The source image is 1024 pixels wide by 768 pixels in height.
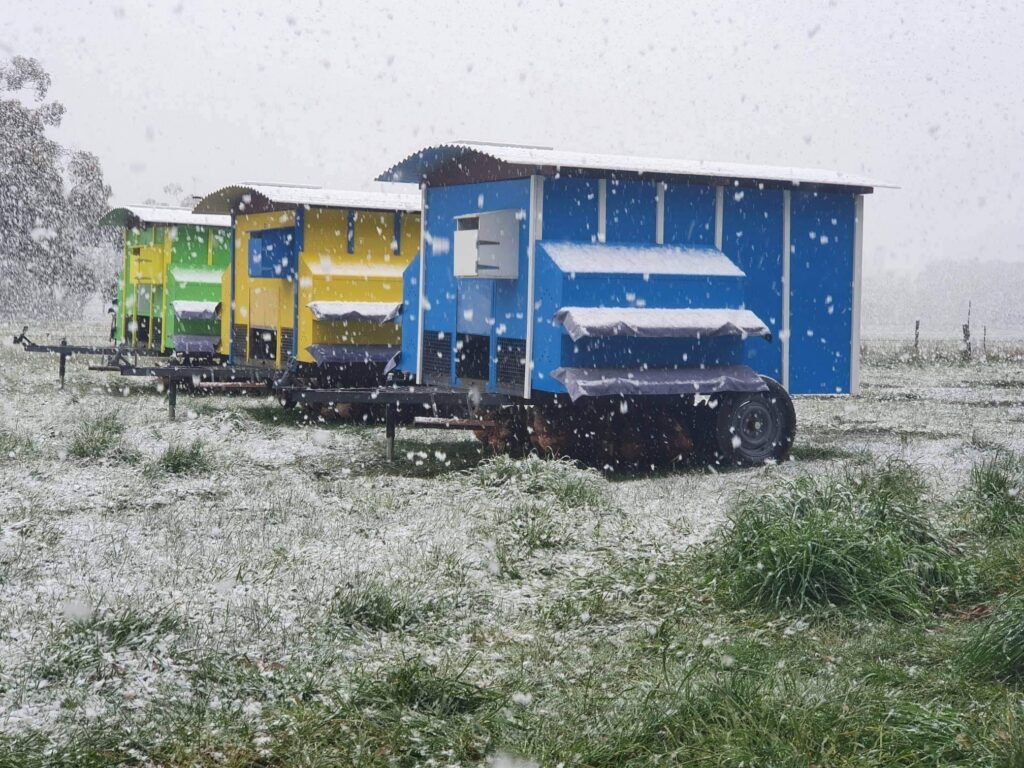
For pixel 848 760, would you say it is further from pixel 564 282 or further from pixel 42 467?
pixel 42 467

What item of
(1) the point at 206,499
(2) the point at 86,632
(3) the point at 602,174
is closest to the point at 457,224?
(3) the point at 602,174

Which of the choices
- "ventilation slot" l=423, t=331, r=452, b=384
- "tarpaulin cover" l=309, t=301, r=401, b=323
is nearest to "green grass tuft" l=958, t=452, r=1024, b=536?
"ventilation slot" l=423, t=331, r=452, b=384

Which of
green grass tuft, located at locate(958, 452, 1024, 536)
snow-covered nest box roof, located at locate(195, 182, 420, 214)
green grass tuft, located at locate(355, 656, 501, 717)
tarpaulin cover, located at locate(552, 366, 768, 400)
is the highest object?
snow-covered nest box roof, located at locate(195, 182, 420, 214)

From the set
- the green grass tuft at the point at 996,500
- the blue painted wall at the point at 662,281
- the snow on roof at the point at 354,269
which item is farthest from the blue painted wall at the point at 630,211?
the green grass tuft at the point at 996,500

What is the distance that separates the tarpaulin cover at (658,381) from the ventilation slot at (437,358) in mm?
2247

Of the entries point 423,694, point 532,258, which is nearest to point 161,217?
point 532,258

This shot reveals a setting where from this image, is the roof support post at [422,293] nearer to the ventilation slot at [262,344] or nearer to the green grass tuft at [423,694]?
the ventilation slot at [262,344]

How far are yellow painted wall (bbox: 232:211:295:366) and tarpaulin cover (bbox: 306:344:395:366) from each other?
34.6 inches

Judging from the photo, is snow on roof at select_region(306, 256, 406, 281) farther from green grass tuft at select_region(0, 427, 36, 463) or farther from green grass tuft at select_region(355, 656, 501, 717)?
green grass tuft at select_region(355, 656, 501, 717)

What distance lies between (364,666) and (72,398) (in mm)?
12921

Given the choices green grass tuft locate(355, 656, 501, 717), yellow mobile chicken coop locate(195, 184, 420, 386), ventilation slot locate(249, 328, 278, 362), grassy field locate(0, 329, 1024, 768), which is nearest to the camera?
grassy field locate(0, 329, 1024, 768)

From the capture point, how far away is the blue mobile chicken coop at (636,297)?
447 inches

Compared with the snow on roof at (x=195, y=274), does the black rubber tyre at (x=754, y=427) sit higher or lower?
lower

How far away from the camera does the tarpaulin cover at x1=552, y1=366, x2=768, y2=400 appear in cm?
1097
